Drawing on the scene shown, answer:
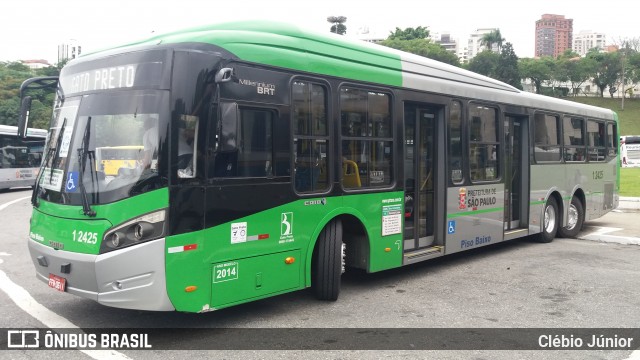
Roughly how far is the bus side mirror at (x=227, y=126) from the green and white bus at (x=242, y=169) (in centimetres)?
1

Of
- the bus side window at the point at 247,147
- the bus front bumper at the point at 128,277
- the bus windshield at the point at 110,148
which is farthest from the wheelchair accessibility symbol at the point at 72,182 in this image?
the bus side window at the point at 247,147

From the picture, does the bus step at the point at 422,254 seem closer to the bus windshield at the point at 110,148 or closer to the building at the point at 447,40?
the bus windshield at the point at 110,148

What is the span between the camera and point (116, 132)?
516 cm

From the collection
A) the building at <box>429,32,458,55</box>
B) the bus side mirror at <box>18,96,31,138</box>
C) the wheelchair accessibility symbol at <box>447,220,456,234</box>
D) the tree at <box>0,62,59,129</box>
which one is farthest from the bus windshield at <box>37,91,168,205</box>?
the building at <box>429,32,458,55</box>

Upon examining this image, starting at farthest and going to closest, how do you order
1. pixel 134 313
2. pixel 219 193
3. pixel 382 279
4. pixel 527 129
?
pixel 527 129 < pixel 382 279 < pixel 134 313 < pixel 219 193

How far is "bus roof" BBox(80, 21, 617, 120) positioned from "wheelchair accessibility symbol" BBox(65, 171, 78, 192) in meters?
1.33

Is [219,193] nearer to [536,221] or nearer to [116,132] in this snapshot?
[116,132]

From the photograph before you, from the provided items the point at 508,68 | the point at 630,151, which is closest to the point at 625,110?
the point at 508,68

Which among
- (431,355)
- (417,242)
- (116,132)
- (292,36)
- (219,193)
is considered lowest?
(431,355)

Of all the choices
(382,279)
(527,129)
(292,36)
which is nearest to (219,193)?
(292,36)

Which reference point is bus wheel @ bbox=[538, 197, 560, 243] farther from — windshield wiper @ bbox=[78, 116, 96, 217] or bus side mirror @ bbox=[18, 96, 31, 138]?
bus side mirror @ bbox=[18, 96, 31, 138]

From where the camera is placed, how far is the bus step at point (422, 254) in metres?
7.80

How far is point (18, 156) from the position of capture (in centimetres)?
2458

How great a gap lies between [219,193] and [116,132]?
1.10 m
